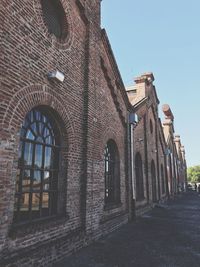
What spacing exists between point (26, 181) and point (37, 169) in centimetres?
37

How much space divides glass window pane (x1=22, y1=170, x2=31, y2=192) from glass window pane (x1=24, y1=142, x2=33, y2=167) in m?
0.16

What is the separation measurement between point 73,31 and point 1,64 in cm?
326

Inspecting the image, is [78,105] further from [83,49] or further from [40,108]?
[83,49]

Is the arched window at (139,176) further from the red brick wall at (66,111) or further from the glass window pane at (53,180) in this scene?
the glass window pane at (53,180)

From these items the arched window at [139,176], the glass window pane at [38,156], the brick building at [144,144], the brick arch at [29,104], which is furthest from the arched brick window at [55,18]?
the arched window at [139,176]

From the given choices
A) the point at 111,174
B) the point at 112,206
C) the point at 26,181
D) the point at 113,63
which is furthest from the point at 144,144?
the point at 26,181

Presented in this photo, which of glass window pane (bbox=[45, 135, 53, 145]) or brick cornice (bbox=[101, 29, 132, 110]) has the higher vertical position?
brick cornice (bbox=[101, 29, 132, 110])

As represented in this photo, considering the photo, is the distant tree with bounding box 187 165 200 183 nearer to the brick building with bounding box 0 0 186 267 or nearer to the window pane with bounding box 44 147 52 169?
the brick building with bounding box 0 0 186 267

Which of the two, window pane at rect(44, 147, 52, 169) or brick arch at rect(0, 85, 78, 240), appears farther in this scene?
window pane at rect(44, 147, 52, 169)

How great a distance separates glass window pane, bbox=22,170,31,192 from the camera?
445 cm

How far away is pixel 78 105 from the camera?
635 cm

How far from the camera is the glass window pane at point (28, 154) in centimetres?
456

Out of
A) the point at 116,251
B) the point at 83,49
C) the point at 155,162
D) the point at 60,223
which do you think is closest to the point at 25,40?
the point at 83,49

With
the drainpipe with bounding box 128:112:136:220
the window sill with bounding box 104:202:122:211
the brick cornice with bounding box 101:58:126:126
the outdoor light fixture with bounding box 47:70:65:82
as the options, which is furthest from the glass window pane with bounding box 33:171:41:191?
the drainpipe with bounding box 128:112:136:220
